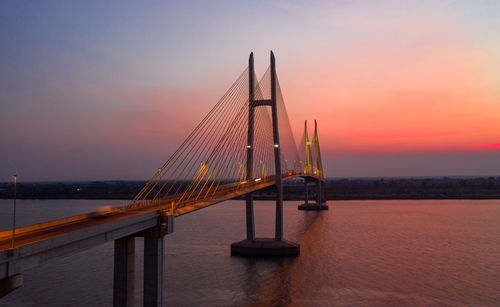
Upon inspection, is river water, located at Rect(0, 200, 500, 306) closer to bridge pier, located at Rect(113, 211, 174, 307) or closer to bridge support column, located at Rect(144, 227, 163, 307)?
bridge support column, located at Rect(144, 227, 163, 307)

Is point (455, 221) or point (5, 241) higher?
point (5, 241)

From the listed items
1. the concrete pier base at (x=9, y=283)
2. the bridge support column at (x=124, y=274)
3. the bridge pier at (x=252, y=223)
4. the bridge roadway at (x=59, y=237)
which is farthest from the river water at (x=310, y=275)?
the concrete pier base at (x=9, y=283)

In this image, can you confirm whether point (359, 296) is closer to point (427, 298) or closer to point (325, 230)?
point (427, 298)

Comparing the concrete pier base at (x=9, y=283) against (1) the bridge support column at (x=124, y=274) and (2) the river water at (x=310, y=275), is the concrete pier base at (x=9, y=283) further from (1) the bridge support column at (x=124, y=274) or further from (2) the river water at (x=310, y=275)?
(2) the river water at (x=310, y=275)

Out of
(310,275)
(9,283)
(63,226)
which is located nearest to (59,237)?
(9,283)

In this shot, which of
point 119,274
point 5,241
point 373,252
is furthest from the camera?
point 373,252

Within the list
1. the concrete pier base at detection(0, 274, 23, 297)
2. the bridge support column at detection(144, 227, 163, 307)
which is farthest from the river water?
the concrete pier base at detection(0, 274, 23, 297)

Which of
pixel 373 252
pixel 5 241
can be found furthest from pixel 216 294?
pixel 373 252
